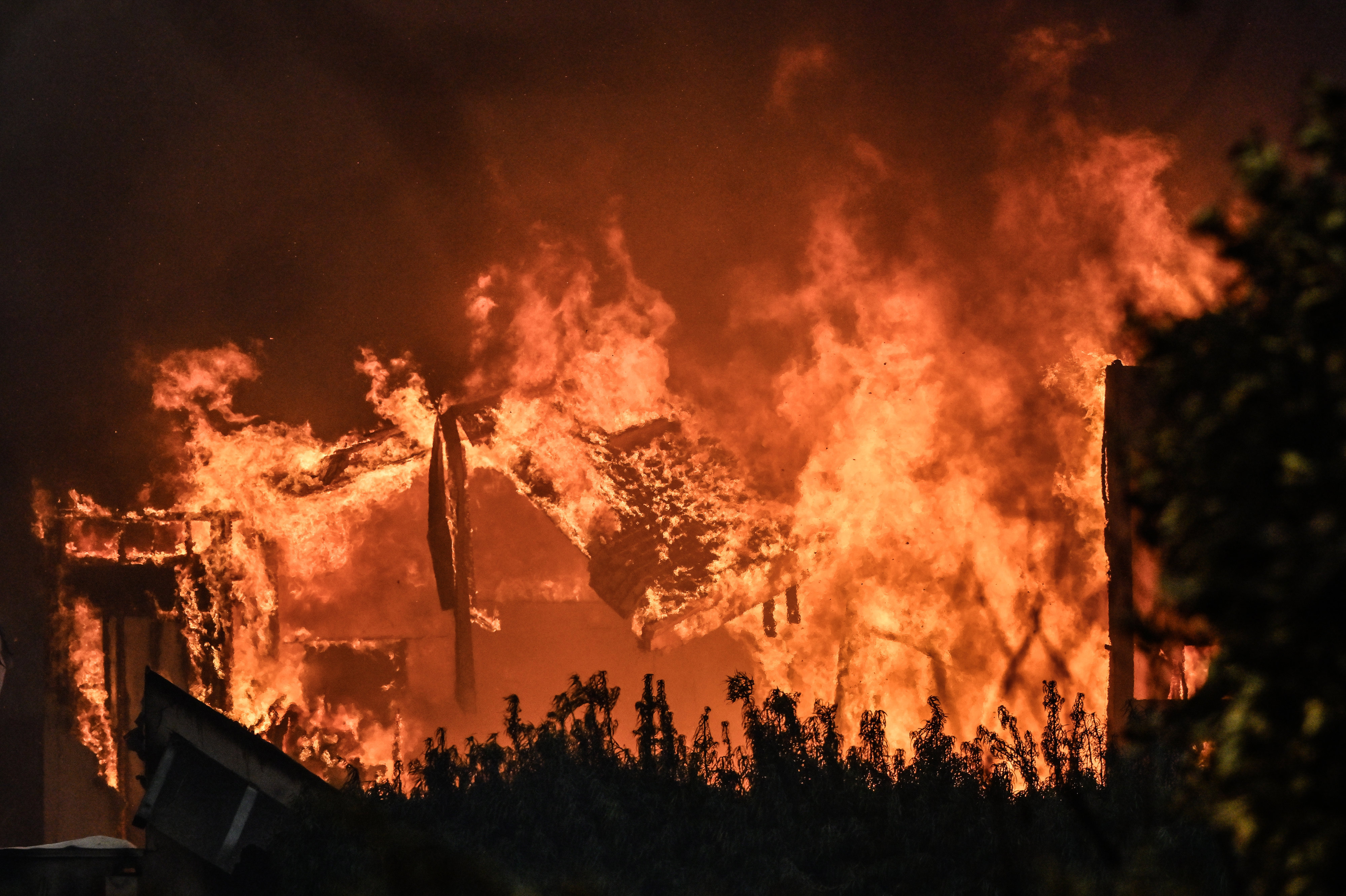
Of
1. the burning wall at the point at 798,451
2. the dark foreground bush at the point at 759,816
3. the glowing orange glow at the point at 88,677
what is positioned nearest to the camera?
the dark foreground bush at the point at 759,816

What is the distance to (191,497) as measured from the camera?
18.2 m

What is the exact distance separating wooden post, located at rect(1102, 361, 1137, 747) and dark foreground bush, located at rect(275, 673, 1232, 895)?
256 cm

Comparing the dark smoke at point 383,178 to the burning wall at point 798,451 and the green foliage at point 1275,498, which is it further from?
the green foliage at point 1275,498

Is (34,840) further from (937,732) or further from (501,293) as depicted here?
(937,732)

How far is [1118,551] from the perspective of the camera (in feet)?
43.5

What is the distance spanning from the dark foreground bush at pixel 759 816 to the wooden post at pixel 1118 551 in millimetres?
2558

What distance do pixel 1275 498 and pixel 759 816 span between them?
21.0ft

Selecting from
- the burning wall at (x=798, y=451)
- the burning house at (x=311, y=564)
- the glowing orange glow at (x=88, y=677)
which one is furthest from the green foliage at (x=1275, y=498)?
the glowing orange glow at (x=88, y=677)

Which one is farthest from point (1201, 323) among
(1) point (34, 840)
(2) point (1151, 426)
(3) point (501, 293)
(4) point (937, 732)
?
(1) point (34, 840)

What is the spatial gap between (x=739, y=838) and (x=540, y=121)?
13224 mm

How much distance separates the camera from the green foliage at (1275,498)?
3.55 m

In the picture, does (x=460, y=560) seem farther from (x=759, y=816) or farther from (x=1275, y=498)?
(x=1275, y=498)

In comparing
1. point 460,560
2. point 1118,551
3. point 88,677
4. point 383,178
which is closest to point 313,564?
point 460,560

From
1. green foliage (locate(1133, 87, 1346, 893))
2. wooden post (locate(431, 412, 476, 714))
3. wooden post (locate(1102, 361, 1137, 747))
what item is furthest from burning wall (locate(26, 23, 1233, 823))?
green foliage (locate(1133, 87, 1346, 893))
